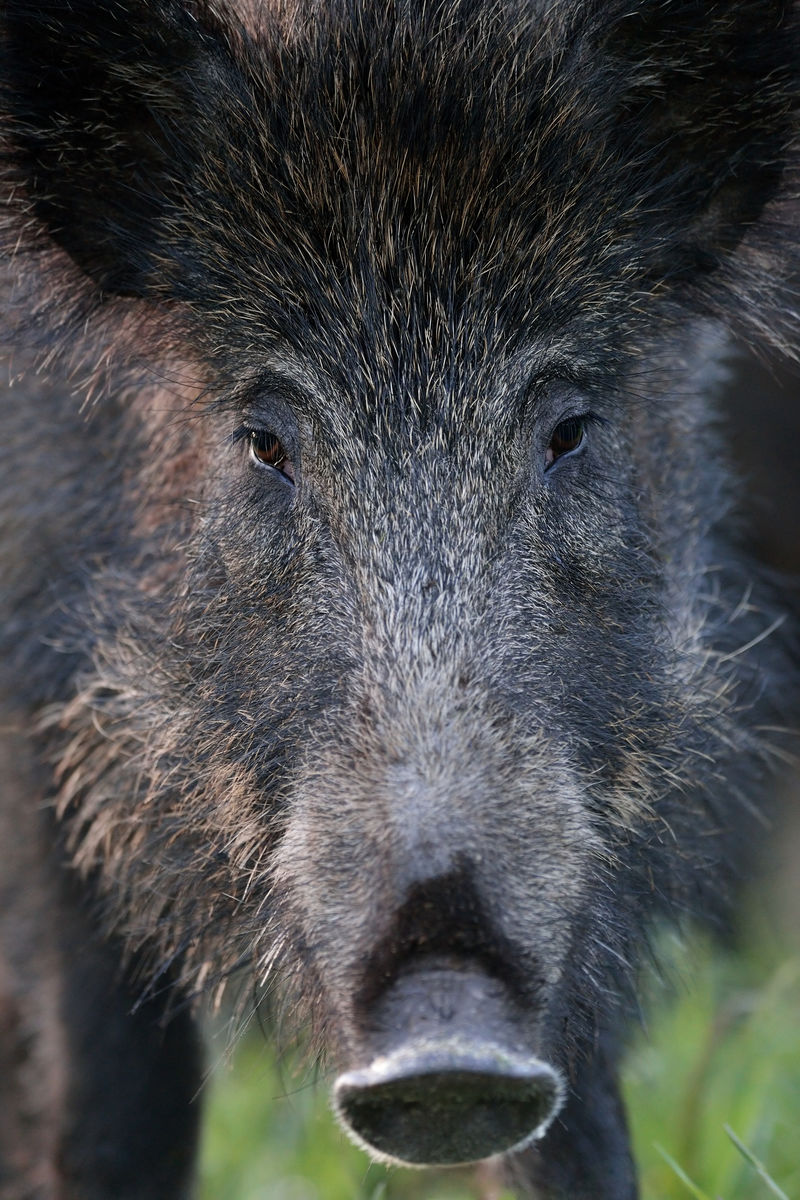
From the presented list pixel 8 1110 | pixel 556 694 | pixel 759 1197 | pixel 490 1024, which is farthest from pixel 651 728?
pixel 8 1110

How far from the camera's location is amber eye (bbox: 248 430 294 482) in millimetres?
3242

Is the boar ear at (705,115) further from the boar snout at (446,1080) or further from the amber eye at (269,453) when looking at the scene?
the boar snout at (446,1080)

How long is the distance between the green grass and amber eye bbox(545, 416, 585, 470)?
136cm

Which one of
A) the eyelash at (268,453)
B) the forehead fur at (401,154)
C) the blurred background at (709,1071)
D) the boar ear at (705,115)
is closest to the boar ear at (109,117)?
the forehead fur at (401,154)

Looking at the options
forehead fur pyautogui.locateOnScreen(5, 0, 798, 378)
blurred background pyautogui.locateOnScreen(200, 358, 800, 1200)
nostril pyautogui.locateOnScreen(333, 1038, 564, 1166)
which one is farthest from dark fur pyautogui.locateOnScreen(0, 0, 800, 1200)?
blurred background pyautogui.locateOnScreen(200, 358, 800, 1200)

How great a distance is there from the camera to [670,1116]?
449 cm

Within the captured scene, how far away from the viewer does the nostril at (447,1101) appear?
2320mm

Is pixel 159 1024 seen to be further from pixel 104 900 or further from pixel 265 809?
pixel 265 809

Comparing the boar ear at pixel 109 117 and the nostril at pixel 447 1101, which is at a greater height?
the boar ear at pixel 109 117

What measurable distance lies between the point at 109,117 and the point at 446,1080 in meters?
1.94

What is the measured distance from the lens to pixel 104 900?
12.6 ft

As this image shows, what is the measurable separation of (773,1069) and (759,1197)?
0.65 meters

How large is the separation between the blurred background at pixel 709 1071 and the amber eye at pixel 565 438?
1.06 meters

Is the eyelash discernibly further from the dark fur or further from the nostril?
the nostril
